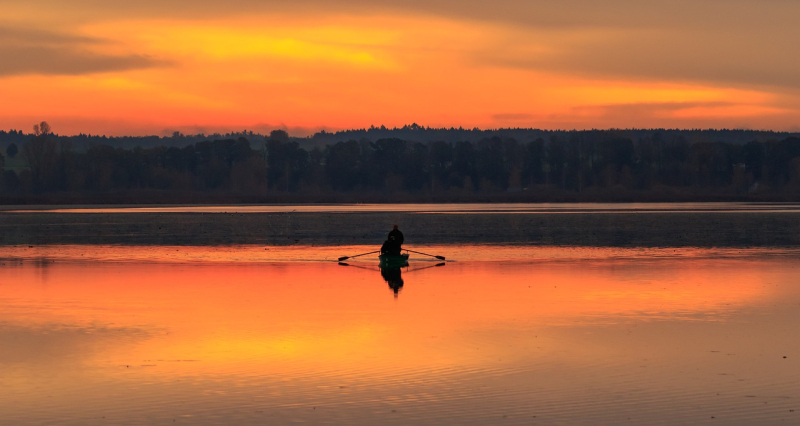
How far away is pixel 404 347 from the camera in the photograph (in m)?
19.6

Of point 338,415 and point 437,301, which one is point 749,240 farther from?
point 338,415

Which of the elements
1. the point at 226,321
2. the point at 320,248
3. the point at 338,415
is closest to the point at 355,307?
the point at 226,321

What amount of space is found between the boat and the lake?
1.70ft

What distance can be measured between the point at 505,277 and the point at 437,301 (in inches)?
290

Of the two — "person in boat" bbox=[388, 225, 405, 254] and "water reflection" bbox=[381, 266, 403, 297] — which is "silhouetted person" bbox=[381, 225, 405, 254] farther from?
"water reflection" bbox=[381, 266, 403, 297]

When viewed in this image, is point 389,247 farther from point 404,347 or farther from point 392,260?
point 404,347

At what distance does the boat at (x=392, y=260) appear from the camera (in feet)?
136

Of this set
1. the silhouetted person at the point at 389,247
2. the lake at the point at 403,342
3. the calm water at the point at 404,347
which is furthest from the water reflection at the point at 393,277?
the silhouetted person at the point at 389,247

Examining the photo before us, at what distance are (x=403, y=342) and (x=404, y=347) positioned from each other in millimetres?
657

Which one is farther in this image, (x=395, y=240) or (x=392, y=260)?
(x=395, y=240)

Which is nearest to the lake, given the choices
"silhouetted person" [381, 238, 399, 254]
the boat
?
the boat

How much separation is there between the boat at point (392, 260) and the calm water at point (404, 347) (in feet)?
13.4

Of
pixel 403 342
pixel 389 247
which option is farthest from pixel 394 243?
pixel 403 342

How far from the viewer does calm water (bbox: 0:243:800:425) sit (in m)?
14.4
